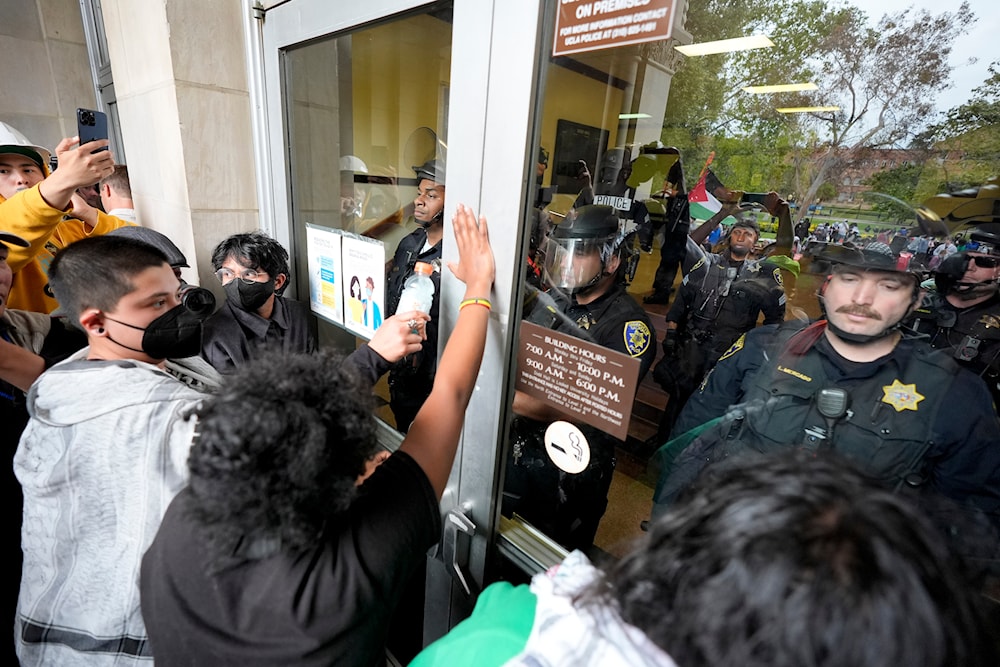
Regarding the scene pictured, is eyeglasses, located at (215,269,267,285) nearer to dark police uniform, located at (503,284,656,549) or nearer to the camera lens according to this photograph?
the camera lens

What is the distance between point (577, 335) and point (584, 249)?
1.13 ft

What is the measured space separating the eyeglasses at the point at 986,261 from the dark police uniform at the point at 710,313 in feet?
1.39

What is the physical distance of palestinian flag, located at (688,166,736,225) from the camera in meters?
1.59

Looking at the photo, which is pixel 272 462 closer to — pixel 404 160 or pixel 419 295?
pixel 419 295

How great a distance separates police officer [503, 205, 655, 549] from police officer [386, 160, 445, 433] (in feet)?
1.64

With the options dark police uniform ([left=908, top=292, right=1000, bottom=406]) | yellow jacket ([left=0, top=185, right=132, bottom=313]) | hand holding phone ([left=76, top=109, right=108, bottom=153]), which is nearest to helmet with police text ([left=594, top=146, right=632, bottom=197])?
dark police uniform ([left=908, top=292, right=1000, bottom=406])

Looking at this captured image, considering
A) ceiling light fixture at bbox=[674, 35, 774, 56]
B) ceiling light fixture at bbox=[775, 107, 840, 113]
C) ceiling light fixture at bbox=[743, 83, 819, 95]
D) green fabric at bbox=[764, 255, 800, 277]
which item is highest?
ceiling light fixture at bbox=[674, 35, 774, 56]

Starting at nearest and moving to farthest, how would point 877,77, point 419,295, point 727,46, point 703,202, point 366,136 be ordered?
point 877,77 < point 727,46 < point 419,295 < point 703,202 < point 366,136

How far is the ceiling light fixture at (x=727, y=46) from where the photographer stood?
109 centimetres

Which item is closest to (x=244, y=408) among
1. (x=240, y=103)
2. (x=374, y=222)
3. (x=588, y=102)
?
(x=588, y=102)

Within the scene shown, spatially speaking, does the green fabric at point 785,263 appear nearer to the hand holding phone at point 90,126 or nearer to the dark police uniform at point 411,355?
the dark police uniform at point 411,355

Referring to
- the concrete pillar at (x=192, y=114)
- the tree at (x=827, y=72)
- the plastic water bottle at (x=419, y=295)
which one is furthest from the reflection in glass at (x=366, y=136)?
the tree at (x=827, y=72)

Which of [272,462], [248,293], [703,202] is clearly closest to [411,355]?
[248,293]

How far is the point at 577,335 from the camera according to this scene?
4.14 ft
